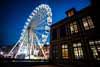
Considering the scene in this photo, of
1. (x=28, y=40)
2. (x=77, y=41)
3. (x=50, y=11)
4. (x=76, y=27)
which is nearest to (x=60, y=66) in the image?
(x=77, y=41)

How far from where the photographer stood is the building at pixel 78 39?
10.6 m

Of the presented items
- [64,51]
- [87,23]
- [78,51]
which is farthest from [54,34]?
[87,23]

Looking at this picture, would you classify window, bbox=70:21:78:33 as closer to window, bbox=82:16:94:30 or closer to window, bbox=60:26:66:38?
window, bbox=60:26:66:38

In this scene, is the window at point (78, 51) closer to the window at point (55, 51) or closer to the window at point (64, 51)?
the window at point (64, 51)

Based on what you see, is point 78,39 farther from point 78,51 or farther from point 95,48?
point 95,48

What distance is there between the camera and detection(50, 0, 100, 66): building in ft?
34.7

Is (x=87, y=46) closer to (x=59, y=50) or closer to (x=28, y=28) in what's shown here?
(x=59, y=50)

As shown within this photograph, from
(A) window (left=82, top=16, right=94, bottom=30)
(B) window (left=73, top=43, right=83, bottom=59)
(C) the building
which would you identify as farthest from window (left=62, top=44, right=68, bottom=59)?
(A) window (left=82, top=16, right=94, bottom=30)

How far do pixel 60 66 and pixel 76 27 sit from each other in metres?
3.83

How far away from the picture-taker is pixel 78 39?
1185 centimetres

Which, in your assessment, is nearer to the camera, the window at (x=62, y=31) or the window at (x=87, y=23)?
the window at (x=87, y=23)

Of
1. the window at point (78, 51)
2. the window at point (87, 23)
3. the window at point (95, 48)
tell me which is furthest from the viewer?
the window at point (78, 51)

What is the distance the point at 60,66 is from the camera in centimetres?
1283

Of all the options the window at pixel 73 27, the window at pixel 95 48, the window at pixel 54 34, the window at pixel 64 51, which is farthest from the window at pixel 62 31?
the window at pixel 95 48
